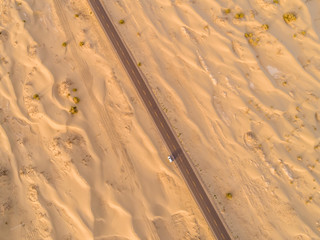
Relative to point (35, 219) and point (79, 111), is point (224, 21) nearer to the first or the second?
point (79, 111)

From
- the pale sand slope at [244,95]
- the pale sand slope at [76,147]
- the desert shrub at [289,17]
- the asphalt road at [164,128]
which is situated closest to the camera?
the pale sand slope at [76,147]

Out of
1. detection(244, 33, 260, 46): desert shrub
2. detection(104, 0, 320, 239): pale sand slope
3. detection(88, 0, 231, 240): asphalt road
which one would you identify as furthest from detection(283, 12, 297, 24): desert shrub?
detection(88, 0, 231, 240): asphalt road

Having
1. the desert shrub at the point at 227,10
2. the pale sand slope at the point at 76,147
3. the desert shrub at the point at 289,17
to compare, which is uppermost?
the desert shrub at the point at 289,17

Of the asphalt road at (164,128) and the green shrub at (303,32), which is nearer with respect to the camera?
the asphalt road at (164,128)

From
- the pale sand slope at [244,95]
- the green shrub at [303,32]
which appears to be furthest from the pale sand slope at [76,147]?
Answer: the green shrub at [303,32]

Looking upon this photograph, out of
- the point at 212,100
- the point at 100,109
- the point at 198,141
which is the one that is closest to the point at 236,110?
the point at 212,100

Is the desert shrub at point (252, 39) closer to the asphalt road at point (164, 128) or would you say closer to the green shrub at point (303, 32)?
the green shrub at point (303, 32)

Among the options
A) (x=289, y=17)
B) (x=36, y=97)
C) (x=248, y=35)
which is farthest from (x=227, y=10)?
(x=36, y=97)

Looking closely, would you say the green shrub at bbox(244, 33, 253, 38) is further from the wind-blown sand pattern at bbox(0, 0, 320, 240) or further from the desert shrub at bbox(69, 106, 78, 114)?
the desert shrub at bbox(69, 106, 78, 114)
